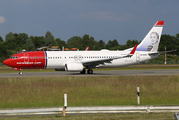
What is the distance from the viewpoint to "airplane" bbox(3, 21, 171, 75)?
32781mm

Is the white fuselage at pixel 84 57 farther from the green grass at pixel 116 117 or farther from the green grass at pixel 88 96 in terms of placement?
the green grass at pixel 116 117

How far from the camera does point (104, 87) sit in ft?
62.0

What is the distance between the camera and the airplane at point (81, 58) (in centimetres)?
3278

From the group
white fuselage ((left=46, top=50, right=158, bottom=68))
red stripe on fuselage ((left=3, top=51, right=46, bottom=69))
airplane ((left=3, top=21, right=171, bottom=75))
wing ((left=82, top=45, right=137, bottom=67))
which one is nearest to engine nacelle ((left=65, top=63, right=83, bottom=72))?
airplane ((left=3, top=21, right=171, bottom=75))

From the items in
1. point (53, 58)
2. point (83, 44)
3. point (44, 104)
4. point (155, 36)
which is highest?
point (83, 44)

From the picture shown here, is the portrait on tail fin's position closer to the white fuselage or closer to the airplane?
the airplane

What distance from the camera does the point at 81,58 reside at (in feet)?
113

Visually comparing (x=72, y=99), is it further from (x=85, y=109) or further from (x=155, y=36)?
(x=155, y=36)


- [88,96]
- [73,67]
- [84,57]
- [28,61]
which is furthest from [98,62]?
[88,96]

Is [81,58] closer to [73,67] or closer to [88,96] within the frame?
[73,67]

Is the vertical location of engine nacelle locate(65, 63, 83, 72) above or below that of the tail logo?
below

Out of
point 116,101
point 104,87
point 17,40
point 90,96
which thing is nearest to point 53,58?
point 104,87

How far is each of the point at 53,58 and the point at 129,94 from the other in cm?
1887

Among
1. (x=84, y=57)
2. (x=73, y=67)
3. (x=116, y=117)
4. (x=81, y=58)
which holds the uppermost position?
(x=84, y=57)
